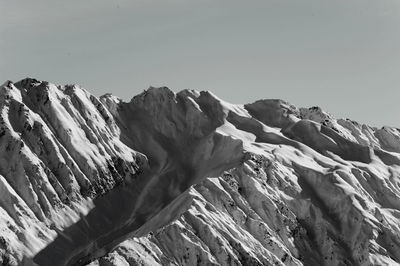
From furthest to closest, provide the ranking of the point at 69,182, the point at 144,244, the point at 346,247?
the point at 69,182
the point at 346,247
the point at 144,244

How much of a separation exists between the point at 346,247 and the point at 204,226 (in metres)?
43.0

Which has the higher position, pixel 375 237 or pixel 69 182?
pixel 69 182

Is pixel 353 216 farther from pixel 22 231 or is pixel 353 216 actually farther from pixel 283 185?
pixel 22 231

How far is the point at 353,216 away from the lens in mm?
191875

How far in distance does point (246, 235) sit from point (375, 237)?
123 ft

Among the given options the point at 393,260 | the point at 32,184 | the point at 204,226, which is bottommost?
the point at 393,260

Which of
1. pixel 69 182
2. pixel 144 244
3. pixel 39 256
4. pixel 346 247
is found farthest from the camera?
pixel 69 182

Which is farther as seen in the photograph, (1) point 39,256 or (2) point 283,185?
(2) point 283,185

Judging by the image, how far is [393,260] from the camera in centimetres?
18188

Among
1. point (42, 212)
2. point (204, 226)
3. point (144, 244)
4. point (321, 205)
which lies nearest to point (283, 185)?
point (321, 205)

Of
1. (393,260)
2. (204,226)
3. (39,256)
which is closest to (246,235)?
(204,226)

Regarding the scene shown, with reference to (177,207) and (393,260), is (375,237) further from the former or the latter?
(177,207)

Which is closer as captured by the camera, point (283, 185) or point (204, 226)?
point (204, 226)

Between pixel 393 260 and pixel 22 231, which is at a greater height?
pixel 22 231
